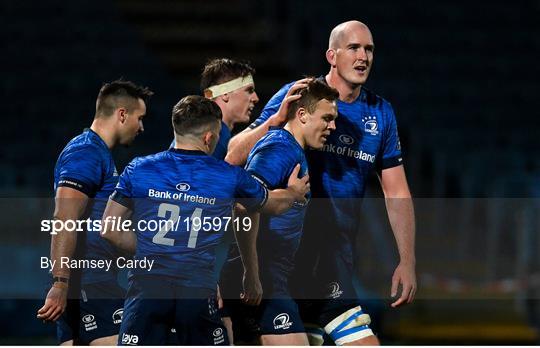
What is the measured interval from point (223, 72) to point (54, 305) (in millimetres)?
1699

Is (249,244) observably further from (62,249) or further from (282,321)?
(62,249)

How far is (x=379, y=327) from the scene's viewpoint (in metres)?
11.9

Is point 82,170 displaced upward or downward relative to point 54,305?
upward

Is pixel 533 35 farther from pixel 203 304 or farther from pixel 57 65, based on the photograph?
pixel 203 304

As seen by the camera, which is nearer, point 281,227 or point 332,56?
point 281,227

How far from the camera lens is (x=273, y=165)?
6.30 m

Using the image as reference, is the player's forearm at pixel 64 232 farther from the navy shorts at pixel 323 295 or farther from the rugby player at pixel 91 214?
the navy shorts at pixel 323 295

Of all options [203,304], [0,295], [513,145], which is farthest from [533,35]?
[203,304]

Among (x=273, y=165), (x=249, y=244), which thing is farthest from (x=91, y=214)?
(x=273, y=165)

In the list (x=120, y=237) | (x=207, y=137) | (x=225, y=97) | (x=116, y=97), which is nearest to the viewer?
(x=207, y=137)

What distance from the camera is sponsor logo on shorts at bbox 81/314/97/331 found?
22.5ft

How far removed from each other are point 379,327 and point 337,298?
5.08 metres

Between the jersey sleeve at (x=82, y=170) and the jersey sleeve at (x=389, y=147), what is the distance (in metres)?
1.68

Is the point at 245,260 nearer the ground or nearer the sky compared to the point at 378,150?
nearer the ground
